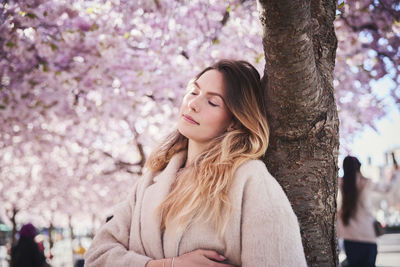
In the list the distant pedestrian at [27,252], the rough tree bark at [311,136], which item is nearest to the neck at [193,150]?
the rough tree bark at [311,136]

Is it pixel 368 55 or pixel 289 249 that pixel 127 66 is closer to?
pixel 368 55

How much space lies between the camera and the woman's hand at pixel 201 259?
1.85 m

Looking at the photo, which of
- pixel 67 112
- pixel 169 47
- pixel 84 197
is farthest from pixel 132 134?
pixel 84 197

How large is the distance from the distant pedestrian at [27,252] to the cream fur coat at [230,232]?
3.31 metres

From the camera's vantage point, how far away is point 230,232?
1886 mm

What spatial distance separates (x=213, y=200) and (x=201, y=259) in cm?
31

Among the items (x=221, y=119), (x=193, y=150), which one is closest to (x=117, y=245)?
(x=193, y=150)

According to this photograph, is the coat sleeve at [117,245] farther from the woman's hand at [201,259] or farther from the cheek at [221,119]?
the cheek at [221,119]

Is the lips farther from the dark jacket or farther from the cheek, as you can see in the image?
the dark jacket

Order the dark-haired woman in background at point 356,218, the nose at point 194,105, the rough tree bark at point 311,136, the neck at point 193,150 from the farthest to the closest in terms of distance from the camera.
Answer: the dark-haired woman in background at point 356,218 → the neck at point 193,150 → the nose at point 194,105 → the rough tree bark at point 311,136

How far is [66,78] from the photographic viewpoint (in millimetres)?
6004

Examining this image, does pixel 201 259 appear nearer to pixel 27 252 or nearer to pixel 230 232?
pixel 230 232

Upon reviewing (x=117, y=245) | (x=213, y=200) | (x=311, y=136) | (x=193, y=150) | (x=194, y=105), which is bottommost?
(x=117, y=245)

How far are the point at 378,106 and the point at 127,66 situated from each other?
19.8 feet
